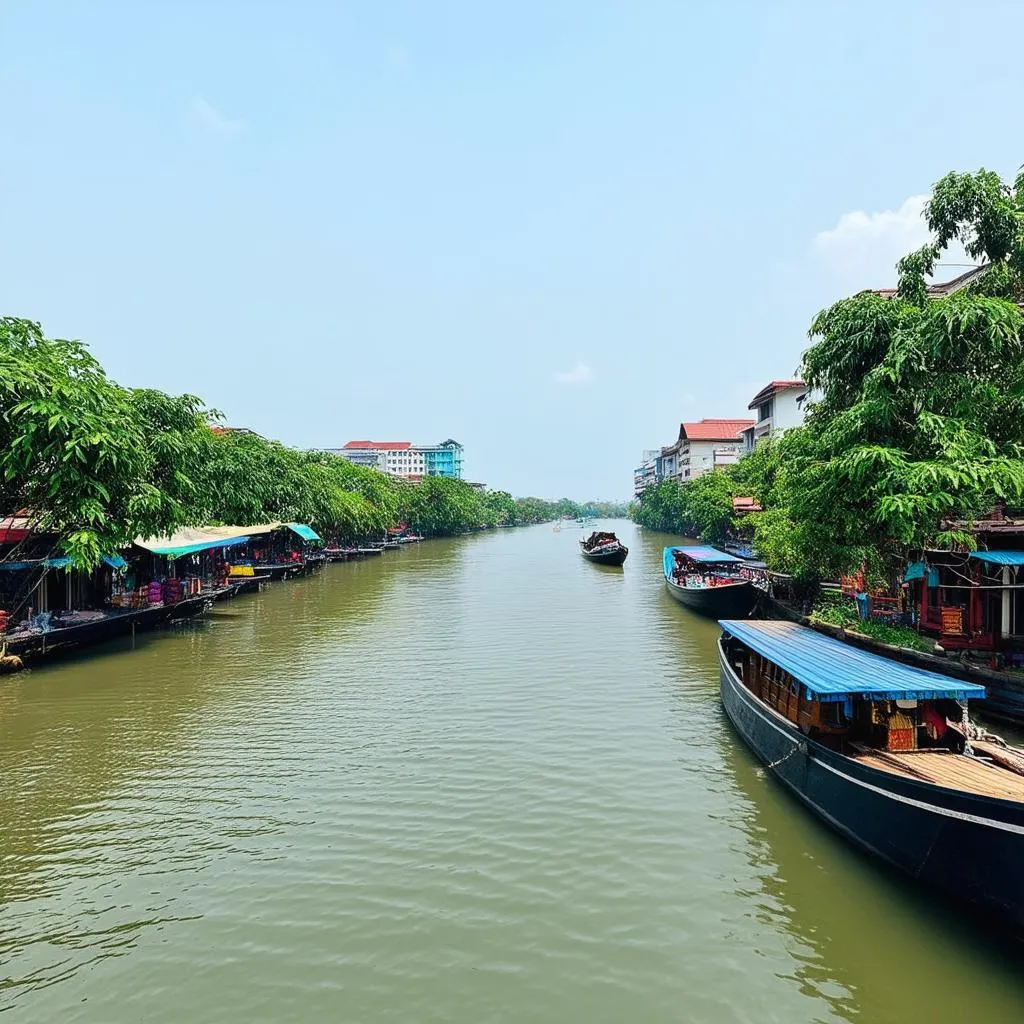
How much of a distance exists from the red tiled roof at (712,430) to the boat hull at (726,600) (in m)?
77.3

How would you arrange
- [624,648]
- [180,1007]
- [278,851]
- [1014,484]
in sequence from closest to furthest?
[180,1007] → [278,851] → [1014,484] → [624,648]

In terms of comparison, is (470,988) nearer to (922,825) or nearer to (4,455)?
(922,825)

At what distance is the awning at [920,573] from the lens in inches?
613

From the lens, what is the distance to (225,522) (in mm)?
36688

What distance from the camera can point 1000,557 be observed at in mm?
13023

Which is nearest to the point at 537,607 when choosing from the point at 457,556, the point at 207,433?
the point at 207,433

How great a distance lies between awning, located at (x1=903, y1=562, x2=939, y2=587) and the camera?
15.6 meters

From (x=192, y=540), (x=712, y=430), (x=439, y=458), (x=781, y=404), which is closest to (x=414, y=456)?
(x=439, y=458)

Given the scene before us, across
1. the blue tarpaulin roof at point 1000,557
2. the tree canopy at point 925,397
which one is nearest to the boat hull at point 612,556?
the tree canopy at point 925,397

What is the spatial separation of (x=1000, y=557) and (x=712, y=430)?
9179cm

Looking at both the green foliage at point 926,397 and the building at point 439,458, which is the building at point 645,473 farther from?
the green foliage at point 926,397

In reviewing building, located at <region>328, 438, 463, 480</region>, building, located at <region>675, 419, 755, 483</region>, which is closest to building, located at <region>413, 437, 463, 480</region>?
building, located at <region>328, 438, 463, 480</region>

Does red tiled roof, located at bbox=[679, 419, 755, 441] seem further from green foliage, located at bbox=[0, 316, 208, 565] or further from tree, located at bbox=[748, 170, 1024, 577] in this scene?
green foliage, located at bbox=[0, 316, 208, 565]

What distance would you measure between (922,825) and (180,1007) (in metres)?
6.93
